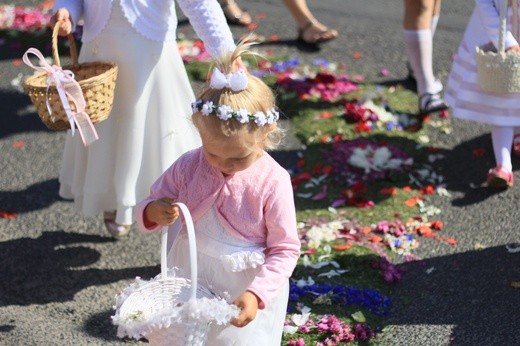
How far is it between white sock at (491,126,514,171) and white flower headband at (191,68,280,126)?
2679mm

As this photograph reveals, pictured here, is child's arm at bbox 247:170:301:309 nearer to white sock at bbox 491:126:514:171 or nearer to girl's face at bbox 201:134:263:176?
girl's face at bbox 201:134:263:176

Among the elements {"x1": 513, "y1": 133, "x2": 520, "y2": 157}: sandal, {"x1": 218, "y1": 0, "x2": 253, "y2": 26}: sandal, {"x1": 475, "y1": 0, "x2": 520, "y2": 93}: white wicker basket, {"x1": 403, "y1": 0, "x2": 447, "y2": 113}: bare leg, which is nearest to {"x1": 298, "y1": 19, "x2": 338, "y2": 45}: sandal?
{"x1": 218, "y1": 0, "x2": 253, "y2": 26}: sandal

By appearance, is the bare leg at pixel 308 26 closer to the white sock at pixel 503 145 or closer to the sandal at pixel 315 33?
the sandal at pixel 315 33

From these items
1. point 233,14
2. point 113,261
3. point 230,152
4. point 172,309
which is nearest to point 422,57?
point 233,14

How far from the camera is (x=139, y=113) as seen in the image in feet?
14.7

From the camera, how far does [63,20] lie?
4.23 metres

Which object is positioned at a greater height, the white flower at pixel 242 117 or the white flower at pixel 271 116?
the white flower at pixel 242 117

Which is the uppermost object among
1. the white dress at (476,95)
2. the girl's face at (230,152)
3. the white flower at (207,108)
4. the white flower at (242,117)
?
the white flower at (207,108)

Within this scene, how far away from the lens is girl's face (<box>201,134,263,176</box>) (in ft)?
9.80

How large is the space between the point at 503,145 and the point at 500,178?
0.73 ft

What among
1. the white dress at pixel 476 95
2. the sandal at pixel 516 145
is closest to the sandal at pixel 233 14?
the white dress at pixel 476 95

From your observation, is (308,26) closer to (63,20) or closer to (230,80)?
(63,20)

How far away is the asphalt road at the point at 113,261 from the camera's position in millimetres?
4168

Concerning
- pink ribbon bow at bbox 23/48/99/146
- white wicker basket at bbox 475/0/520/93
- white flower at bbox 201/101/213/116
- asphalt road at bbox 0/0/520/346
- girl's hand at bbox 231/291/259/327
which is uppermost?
white flower at bbox 201/101/213/116
